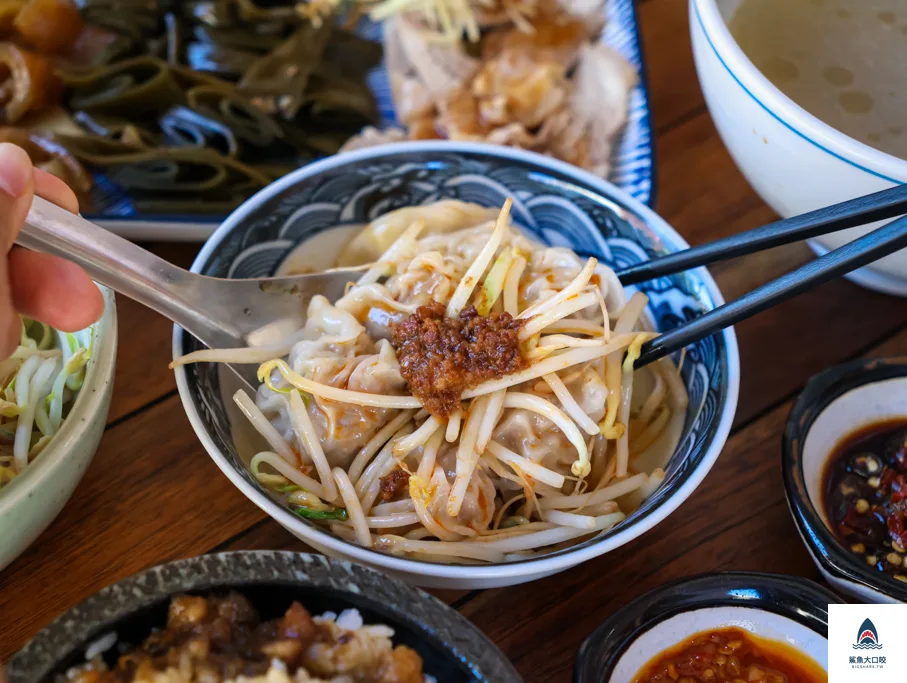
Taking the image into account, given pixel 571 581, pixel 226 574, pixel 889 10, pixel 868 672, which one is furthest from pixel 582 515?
pixel 889 10

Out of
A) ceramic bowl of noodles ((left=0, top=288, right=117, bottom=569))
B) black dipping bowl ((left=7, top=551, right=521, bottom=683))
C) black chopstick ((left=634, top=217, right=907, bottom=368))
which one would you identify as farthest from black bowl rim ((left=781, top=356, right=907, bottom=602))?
ceramic bowl of noodles ((left=0, top=288, right=117, bottom=569))

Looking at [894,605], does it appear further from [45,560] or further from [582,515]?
[45,560]

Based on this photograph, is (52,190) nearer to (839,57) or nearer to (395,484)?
(395,484)

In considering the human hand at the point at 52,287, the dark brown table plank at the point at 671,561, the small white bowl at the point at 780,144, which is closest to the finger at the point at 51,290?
the human hand at the point at 52,287

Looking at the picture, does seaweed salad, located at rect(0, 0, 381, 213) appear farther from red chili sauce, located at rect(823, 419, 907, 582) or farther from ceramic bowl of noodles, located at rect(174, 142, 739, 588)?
red chili sauce, located at rect(823, 419, 907, 582)

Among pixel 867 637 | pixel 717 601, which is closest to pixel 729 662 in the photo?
pixel 717 601

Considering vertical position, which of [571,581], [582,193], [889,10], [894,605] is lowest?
[571,581]
